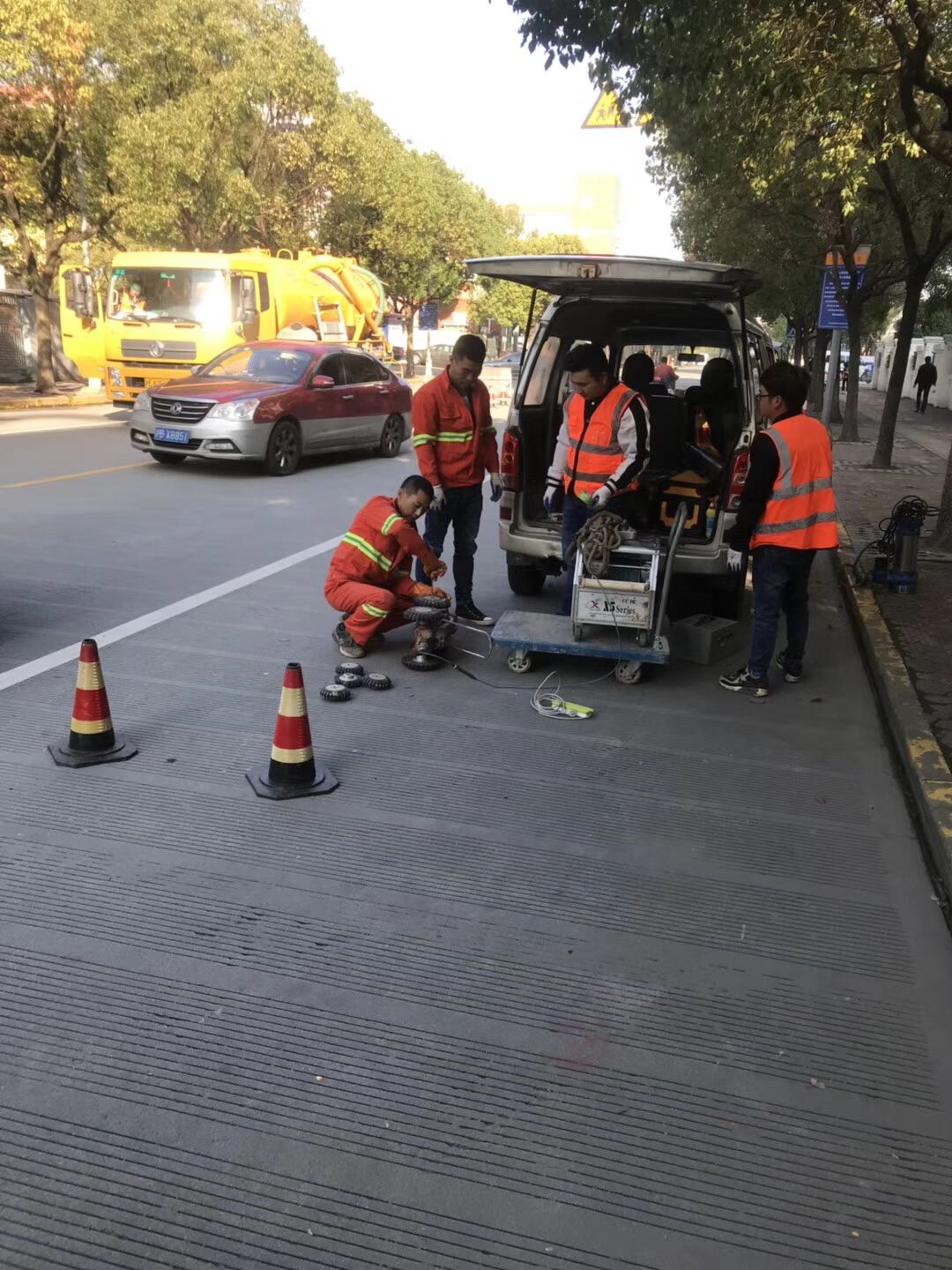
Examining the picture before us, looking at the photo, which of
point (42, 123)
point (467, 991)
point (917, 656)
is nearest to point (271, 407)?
point (917, 656)

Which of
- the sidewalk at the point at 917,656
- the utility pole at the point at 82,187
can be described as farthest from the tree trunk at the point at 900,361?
the utility pole at the point at 82,187

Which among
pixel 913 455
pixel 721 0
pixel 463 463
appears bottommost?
pixel 913 455

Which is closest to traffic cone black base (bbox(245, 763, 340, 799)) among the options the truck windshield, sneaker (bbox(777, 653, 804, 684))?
sneaker (bbox(777, 653, 804, 684))

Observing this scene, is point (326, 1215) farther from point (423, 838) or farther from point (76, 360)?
point (76, 360)

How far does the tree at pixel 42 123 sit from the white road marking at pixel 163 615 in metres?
14.7

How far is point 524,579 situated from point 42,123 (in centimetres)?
1788

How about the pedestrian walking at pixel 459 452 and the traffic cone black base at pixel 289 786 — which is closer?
the traffic cone black base at pixel 289 786

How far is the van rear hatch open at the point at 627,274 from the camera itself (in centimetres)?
540

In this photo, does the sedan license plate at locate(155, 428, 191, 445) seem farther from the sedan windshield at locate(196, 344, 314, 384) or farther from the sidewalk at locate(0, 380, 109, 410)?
the sidewalk at locate(0, 380, 109, 410)

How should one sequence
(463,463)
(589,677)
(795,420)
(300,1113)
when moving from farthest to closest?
(463,463), (589,677), (795,420), (300,1113)

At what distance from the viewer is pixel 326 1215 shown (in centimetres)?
223

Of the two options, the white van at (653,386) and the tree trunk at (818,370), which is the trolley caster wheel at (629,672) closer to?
the white van at (653,386)

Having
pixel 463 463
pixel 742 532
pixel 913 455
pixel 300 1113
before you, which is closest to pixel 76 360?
pixel 913 455

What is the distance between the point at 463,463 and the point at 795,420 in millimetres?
2159
